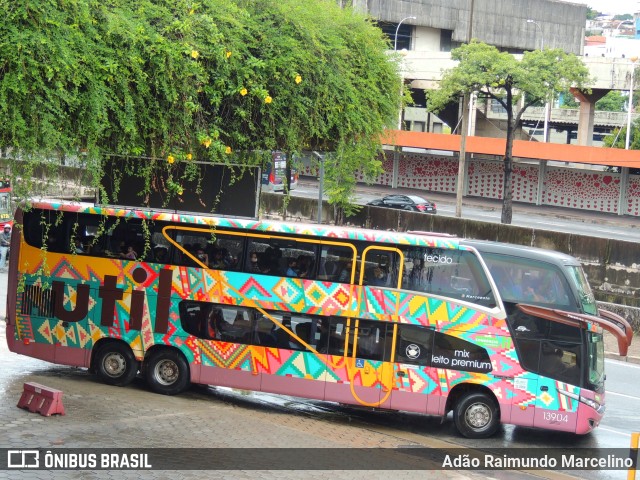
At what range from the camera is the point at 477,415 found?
15.3 metres

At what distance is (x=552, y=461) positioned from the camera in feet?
46.8

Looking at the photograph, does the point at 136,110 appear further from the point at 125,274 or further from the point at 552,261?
the point at 552,261

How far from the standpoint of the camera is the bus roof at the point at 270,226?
15.3 metres

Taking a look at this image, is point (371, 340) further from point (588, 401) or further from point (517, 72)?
point (517, 72)

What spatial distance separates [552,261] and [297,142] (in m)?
4.63

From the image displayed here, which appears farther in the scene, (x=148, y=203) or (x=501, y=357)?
(x=148, y=203)

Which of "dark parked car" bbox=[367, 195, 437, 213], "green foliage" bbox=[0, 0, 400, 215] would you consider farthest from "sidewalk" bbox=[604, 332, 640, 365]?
"dark parked car" bbox=[367, 195, 437, 213]

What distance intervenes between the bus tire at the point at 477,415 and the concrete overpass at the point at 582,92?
2474cm

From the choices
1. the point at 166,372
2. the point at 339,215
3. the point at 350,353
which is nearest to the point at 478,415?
the point at 350,353

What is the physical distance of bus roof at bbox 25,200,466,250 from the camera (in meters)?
15.3

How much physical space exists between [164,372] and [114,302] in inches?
61.1

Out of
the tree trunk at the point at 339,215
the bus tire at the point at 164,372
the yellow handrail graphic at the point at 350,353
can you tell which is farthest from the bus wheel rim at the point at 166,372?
the tree trunk at the point at 339,215

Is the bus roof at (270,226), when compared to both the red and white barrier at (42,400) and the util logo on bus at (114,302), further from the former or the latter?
the red and white barrier at (42,400)

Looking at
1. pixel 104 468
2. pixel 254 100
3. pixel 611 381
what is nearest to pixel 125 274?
pixel 254 100
